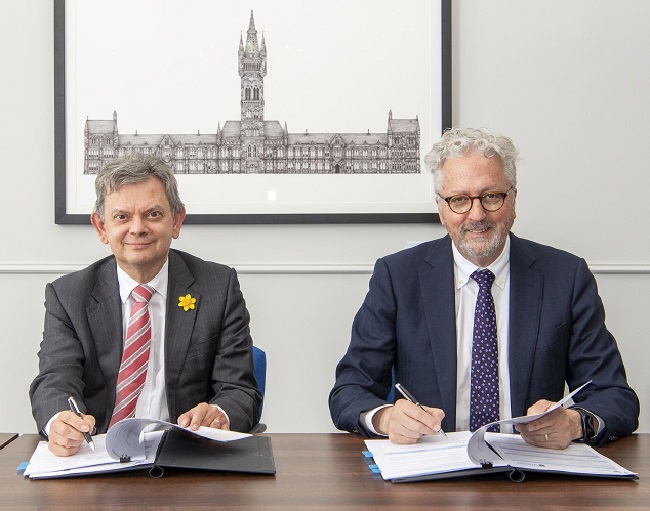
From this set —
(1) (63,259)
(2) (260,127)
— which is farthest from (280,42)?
(1) (63,259)

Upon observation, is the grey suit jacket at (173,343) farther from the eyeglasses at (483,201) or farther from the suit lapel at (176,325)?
the eyeglasses at (483,201)

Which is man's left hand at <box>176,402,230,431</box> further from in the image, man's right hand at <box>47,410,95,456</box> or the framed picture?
the framed picture

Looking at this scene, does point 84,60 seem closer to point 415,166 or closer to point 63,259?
point 63,259

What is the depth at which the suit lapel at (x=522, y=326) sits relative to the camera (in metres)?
2.16

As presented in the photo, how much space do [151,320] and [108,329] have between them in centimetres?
14

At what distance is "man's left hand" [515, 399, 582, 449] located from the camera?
1.71 metres

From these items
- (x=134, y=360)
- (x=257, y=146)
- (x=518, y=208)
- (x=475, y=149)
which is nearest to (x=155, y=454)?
(x=134, y=360)

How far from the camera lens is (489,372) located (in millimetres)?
2152

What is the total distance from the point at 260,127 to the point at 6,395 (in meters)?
1.58

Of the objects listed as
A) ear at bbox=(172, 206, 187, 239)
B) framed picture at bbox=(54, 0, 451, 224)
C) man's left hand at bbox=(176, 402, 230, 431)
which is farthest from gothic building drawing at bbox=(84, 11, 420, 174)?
man's left hand at bbox=(176, 402, 230, 431)

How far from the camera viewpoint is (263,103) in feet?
10.8

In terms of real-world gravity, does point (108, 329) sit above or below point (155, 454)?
above

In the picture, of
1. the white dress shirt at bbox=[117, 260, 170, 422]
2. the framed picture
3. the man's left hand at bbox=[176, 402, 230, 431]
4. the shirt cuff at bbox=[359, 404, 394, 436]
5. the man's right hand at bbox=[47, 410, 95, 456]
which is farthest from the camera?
the framed picture

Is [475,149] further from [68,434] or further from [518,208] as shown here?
[68,434]
